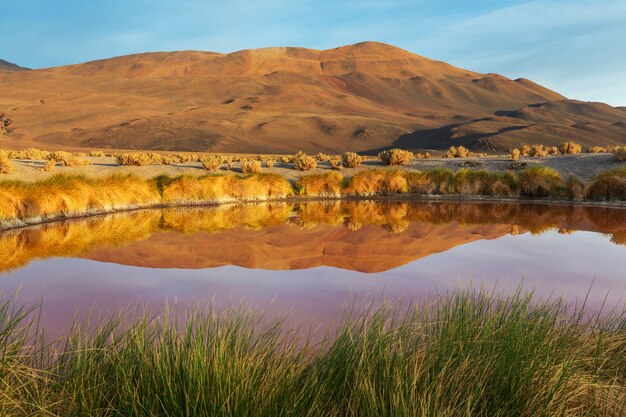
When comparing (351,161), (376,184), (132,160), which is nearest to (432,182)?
(376,184)

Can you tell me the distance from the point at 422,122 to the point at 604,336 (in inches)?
4691

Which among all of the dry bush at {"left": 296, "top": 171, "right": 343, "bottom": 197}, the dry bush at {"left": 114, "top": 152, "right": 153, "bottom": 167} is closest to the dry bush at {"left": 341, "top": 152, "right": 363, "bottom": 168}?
the dry bush at {"left": 296, "top": 171, "right": 343, "bottom": 197}

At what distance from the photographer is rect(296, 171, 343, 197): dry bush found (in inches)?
931

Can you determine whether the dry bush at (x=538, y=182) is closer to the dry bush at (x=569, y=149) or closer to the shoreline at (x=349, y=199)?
the shoreline at (x=349, y=199)

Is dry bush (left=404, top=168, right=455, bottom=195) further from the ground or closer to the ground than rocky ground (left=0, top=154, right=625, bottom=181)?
closer to the ground

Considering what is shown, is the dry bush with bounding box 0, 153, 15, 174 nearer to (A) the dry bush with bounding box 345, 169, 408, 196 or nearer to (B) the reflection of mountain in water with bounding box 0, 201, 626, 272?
(B) the reflection of mountain in water with bounding box 0, 201, 626, 272

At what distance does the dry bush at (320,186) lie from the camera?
2366 cm

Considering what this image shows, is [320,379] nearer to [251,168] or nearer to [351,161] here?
[251,168]

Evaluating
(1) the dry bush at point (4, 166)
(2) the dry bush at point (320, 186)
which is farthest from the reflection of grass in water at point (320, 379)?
(2) the dry bush at point (320, 186)

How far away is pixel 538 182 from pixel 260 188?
466 inches

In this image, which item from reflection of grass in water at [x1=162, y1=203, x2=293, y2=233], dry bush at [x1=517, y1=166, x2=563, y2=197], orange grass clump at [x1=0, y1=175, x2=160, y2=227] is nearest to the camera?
orange grass clump at [x1=0, y1=175, x2=160, y2=227]

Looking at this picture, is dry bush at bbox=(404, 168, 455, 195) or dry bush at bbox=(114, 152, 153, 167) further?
dry bush at bbox=(114, 152, 153, 167)

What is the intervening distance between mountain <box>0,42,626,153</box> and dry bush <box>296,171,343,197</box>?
6323 centimetres

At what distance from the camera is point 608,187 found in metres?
19.9
